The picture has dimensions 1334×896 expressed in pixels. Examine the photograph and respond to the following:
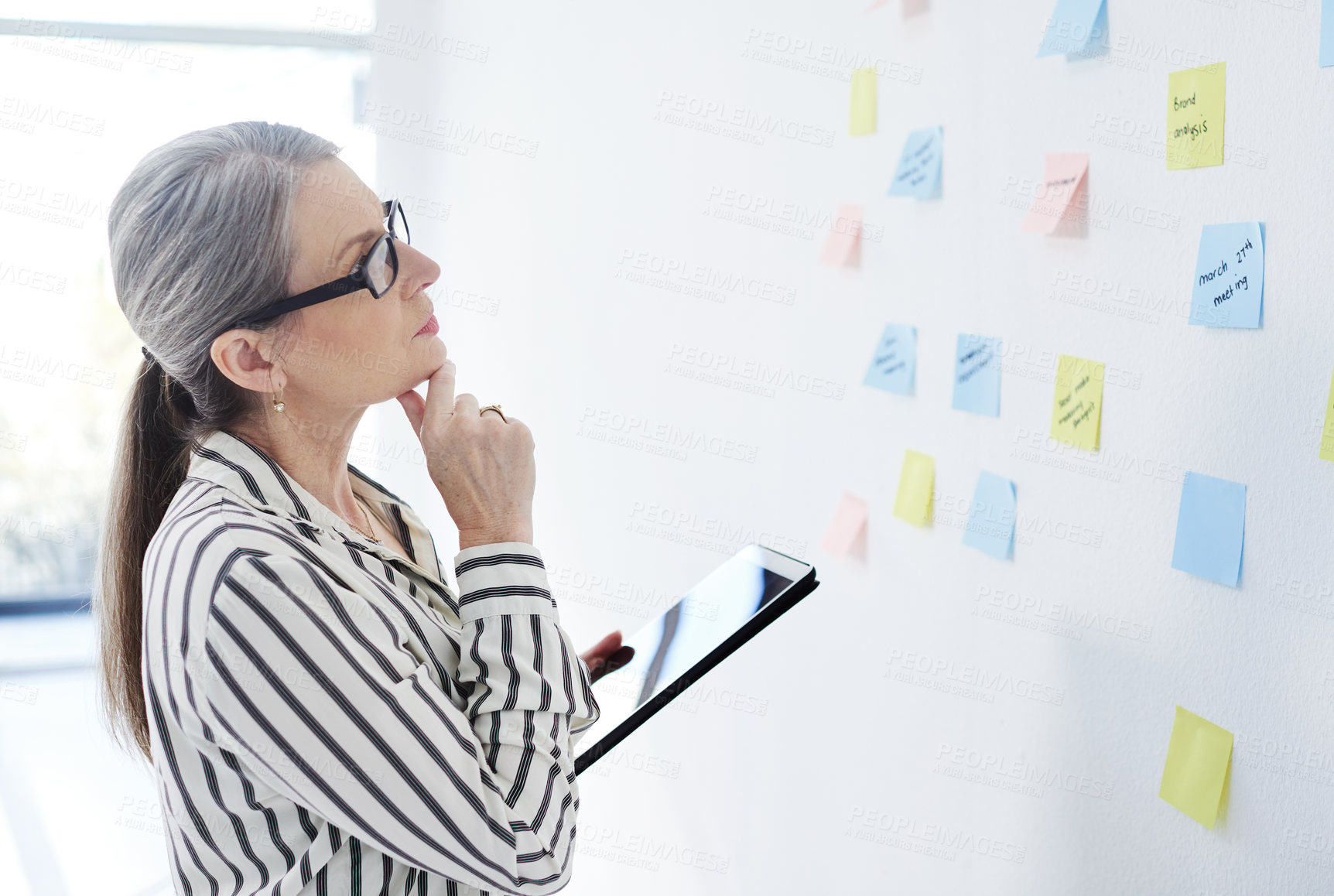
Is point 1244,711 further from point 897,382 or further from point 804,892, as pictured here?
point 804,892

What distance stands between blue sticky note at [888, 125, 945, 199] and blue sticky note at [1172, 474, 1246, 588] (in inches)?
17.8

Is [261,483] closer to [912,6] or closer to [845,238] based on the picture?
[845,238]

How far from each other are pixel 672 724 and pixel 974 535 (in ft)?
2.94

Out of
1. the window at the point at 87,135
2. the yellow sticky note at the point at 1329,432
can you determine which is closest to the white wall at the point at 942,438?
the yellow sticky note at the point at 1329,432

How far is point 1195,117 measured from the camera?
75 centimetres

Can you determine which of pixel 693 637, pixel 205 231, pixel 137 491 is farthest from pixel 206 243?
pixel 693 637

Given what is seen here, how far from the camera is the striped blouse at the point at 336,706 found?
2.17ft

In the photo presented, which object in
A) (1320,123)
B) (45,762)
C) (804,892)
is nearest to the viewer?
(1320,123)

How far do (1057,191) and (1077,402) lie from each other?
208 mm

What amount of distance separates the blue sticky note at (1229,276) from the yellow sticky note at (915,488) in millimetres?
381

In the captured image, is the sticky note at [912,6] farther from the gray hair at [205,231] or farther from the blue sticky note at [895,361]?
the gray hair at [205,231]

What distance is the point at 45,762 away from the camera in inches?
107

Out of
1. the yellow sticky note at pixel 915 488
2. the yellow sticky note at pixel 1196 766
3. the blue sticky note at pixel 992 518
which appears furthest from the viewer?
the yellow sticky note at pixel 915 488

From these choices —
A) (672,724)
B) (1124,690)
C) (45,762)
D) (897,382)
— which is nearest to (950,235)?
(897,382)
